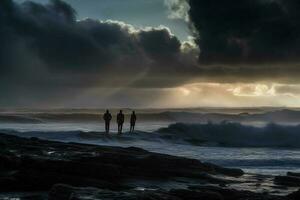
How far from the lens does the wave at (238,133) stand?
1981 inches

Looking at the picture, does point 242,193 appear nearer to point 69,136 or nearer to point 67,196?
point 67,196

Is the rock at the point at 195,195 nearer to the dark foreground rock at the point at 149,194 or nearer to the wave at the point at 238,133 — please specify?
the dark foreground rock at the point at 149,194

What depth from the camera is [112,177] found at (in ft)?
57.1

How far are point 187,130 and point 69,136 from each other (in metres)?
15.1

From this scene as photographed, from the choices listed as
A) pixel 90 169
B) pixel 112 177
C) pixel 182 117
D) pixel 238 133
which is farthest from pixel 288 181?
pixel 182 117

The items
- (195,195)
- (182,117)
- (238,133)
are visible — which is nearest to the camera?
(195,195)

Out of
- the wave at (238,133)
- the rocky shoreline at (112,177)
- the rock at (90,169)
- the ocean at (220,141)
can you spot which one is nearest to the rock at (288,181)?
the rocky shoreline at (112,177)

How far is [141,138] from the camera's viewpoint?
144 ft

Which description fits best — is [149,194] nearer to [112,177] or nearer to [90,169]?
[112,177]

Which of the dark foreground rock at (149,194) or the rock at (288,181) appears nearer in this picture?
the dark foreground rock at (149,194)

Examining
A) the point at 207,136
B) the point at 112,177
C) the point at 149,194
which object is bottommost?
the point at 207,136

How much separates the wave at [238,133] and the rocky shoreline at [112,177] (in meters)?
28.3

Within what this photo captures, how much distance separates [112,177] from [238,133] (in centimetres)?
3864

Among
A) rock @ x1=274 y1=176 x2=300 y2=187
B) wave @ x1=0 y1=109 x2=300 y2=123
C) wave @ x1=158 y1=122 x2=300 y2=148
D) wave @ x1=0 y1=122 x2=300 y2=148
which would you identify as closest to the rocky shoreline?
rock @ x1=274 y1=176 x2=300 y2=187
